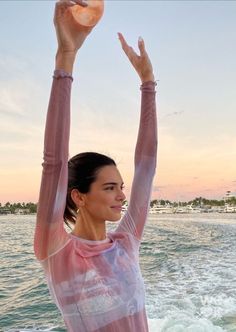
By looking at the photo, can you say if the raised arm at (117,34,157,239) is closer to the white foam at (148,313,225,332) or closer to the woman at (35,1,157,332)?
the woman at (35,1,157,332)

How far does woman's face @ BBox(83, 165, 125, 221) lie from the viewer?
149cm

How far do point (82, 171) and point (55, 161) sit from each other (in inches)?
11.0

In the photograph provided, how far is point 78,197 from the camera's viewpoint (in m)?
1.52

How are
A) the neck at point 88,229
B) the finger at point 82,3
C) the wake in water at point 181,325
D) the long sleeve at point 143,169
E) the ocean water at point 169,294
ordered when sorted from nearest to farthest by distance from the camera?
1. the finger at point 82,3
2. the neck at point 88,229
3. the long sleeve at point 143,169
4. the wake in water at point 181,325
5. the ocean water at point 169,294

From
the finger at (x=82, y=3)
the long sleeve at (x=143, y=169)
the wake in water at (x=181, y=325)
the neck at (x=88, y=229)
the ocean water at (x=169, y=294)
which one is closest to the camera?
the finger at (x=82, y=3)

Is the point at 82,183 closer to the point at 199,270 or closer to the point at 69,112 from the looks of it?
the point at 69,112

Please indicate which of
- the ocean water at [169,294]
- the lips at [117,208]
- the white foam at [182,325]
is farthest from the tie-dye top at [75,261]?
the white foam at [182,325]

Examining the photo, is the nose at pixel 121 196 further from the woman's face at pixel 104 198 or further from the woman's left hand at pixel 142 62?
the woman's left hand at pixel 142 62

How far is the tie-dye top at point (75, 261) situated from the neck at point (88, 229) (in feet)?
0.10

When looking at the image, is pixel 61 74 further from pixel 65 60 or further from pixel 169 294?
pixel 169 294

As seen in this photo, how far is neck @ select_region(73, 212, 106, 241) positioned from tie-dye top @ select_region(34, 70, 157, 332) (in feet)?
0.10

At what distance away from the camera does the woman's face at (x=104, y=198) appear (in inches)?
58.6

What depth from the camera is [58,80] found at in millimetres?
1258

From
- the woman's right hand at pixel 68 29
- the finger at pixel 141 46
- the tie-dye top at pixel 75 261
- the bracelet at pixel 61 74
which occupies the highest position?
the finger at pixel 141 46
